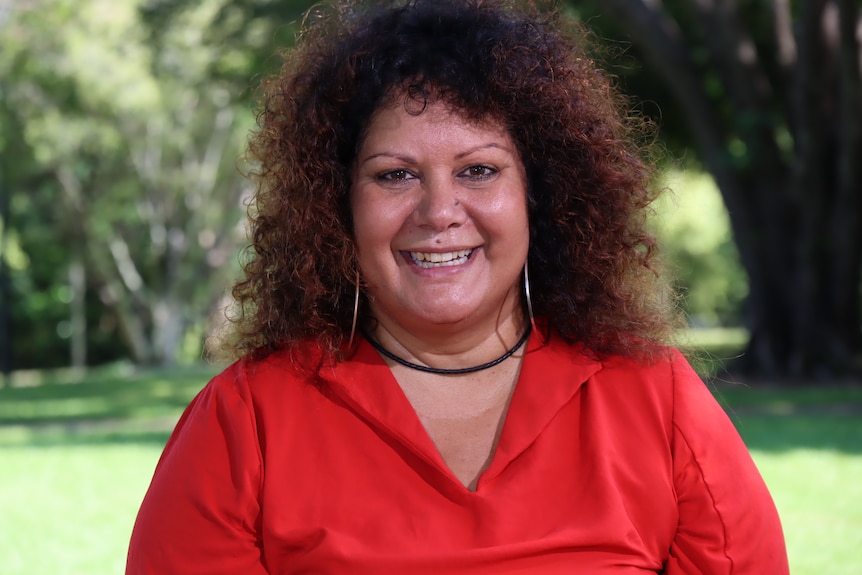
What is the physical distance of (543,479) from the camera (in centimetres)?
235

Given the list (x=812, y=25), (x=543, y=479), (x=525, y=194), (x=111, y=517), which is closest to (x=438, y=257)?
(x=525, y=194)

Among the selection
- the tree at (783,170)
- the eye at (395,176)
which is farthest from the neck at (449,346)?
the tree at (783,170)

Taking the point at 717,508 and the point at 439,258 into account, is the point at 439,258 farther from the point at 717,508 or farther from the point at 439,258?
the point at 717,508

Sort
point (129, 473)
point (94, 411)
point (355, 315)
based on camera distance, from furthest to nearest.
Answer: point (94, 411)
point (129, 473)
point (355, 315)

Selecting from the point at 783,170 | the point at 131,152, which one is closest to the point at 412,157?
the point at 783,170

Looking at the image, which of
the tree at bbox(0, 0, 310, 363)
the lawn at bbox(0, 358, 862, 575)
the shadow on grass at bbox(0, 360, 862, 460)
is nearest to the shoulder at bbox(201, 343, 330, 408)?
the lawn at bbox(0, 358, 862, 575)

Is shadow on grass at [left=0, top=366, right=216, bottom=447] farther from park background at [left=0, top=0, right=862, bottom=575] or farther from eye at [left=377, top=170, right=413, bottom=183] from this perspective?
eye at [left=377, top=170, right=413, bottom=183]

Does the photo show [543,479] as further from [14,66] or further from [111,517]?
[14,66]

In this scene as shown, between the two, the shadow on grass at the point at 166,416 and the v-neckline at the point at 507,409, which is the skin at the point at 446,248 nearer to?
the v-neckline at the point at 507,409

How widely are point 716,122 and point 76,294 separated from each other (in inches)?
954

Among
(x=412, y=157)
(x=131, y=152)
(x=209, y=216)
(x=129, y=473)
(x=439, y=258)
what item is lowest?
(x=129, y=473)

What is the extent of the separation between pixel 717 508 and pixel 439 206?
86 centimetres

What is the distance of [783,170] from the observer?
16406mm

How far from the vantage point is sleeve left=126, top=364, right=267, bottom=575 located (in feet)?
7.52
